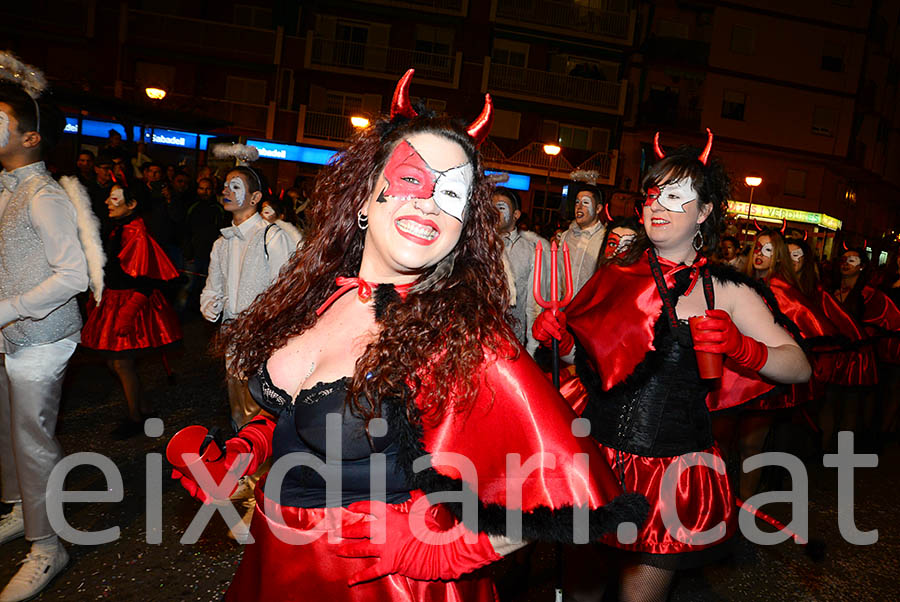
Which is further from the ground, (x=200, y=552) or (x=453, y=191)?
(x=453, y=191)

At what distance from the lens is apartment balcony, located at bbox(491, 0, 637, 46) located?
2394cm

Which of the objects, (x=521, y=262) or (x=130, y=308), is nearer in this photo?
(x=130, y=308)

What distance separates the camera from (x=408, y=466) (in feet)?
5.17

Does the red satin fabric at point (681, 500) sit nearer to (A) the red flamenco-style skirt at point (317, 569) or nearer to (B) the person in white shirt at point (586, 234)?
(A) the red flamenco-style skirt at point (317, 569)

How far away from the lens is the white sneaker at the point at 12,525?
3484mm

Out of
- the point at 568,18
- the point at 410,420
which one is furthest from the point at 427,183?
the point at 568,18

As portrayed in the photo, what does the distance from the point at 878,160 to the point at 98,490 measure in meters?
38.7

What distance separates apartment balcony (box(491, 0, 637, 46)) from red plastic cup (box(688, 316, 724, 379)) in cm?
2384

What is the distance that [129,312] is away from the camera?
5383 millimetres

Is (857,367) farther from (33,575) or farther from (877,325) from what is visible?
(33,575)

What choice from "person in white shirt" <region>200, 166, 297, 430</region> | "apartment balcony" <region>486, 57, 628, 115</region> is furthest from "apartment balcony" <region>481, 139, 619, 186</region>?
"person in white shirt" <region>200, 166, 297, 430</region>

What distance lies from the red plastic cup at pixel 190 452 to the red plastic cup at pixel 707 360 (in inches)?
65.5

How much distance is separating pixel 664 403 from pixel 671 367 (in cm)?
15

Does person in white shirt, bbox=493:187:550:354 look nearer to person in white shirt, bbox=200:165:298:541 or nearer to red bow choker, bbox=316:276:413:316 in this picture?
person in white shirt, bbox=200:165:298:541
